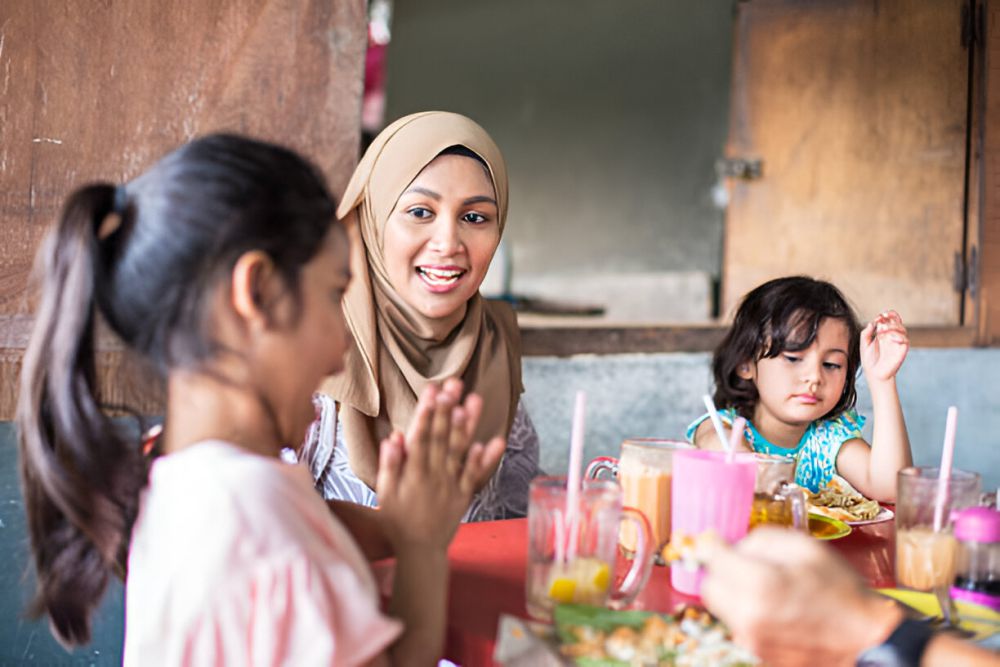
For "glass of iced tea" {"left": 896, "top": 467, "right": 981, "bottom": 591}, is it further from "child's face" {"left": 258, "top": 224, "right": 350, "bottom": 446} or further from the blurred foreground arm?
"child's face" {"left": 258, "top": 224, "right": 350, "bottom": 446}

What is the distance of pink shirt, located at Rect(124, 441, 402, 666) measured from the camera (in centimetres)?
94

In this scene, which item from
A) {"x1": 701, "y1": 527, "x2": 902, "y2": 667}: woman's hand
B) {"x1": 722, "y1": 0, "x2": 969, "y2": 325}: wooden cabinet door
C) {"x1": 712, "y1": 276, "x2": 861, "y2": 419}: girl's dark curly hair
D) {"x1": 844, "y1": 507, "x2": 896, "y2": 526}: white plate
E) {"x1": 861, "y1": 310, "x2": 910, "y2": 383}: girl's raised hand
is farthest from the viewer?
{"x1": 722, "y1": 0, "x2": 969, "y2": 325}: wooden cabinet door

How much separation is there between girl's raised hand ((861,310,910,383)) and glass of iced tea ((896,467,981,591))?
2.21 feet

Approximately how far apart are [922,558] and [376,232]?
4.32 ft

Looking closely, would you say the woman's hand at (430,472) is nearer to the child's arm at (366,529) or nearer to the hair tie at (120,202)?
the child's arm at (366,529)

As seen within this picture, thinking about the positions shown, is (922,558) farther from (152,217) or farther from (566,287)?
(566,287)

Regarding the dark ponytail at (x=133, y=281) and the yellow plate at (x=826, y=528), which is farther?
the yellow plate at (x=826, y=528)

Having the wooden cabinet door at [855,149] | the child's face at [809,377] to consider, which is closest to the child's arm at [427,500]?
the child's face at [809,377]

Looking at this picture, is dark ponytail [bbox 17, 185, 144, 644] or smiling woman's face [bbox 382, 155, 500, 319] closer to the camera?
dark ponytail [bbox 17, 185, 144, 644]

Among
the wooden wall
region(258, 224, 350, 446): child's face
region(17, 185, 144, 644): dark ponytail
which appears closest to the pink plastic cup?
region(258, 224, 350, 446): child's face

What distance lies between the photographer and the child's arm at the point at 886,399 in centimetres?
204

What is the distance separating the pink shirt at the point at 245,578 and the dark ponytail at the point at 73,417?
0.12 m

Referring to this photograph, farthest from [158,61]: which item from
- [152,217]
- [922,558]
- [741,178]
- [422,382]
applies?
[741,178]

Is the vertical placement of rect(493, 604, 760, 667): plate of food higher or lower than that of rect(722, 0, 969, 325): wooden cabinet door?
lower
